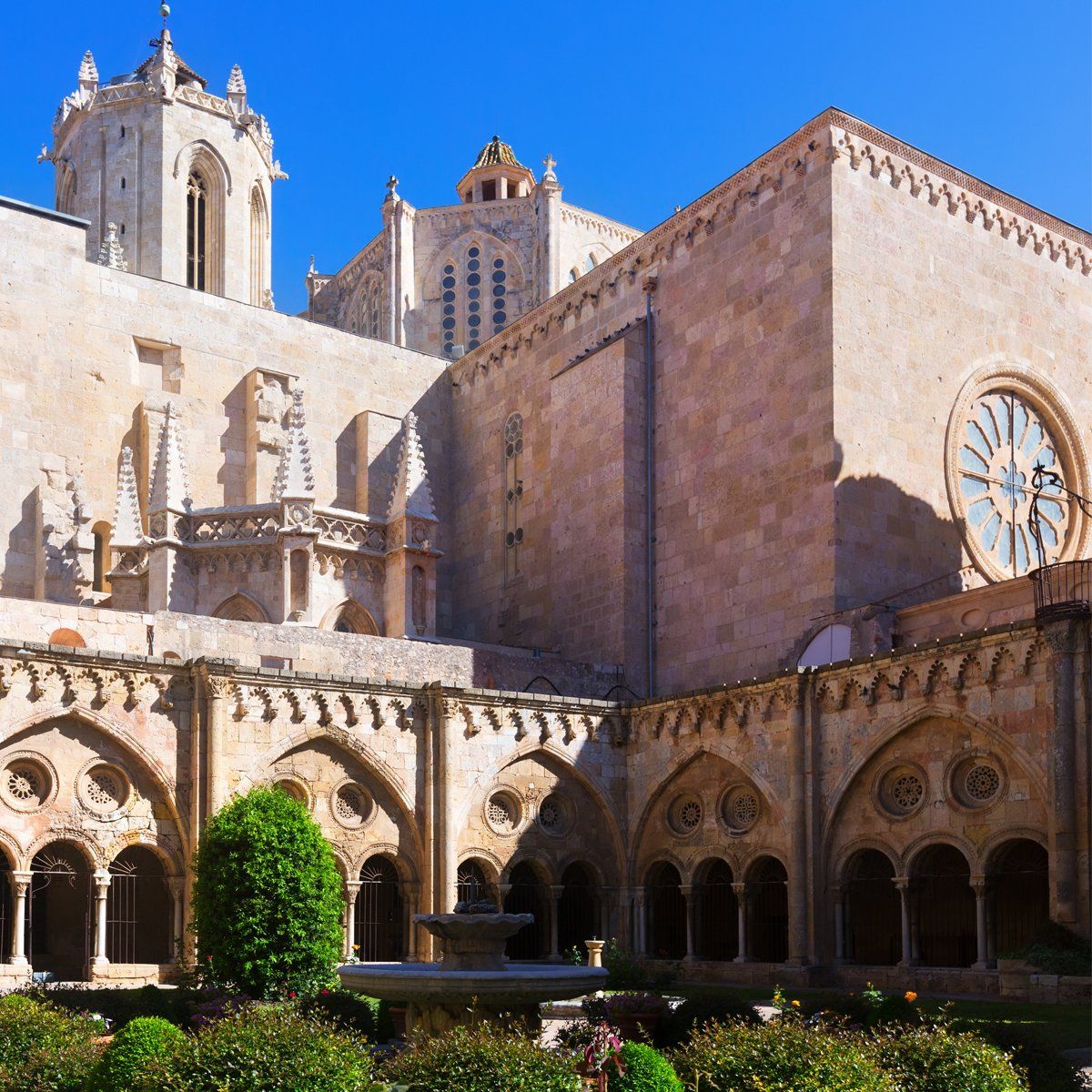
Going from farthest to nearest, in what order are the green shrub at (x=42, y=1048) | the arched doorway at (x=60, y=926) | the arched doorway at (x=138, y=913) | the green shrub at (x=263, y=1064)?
the arched doorway at (x=60, y=926), the arched doorway at (x=138, y=913), the green shrub at (x=42, y=1048), the green shrub at (x=263, y=1064)

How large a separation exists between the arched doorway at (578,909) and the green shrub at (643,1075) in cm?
1469

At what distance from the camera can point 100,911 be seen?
22.0 metres

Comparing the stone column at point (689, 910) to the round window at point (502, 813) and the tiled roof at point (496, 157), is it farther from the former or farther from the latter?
the tiled roof at point (496, 157)

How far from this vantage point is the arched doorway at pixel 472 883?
25094 millimetres

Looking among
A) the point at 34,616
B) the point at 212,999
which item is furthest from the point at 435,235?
the point at 212,999

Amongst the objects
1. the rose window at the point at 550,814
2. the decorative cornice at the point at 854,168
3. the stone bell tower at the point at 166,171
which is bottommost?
the rose window at the point at 550,814

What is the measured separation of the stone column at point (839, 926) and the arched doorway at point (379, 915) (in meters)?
6.72

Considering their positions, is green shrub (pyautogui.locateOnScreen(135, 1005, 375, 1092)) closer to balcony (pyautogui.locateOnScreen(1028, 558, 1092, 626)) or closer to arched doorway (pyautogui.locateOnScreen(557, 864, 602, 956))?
balcony (pyautogui.locateOnScreen(1028, 558, 1092, 626))

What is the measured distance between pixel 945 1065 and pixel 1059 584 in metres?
13.5

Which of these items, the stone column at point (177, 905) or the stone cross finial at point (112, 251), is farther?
the stone cross finial at point (112, 251)

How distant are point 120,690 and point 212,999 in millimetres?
5752

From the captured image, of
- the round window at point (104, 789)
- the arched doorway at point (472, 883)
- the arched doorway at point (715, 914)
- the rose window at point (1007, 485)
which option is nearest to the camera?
the round window at point (104, 789)

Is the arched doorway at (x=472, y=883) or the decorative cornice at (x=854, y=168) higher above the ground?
the decorative cornice at (x=854, y=168)

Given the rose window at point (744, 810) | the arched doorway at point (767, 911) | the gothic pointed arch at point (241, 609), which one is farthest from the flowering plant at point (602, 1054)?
the gothic pointed arch at point (241, 609)
